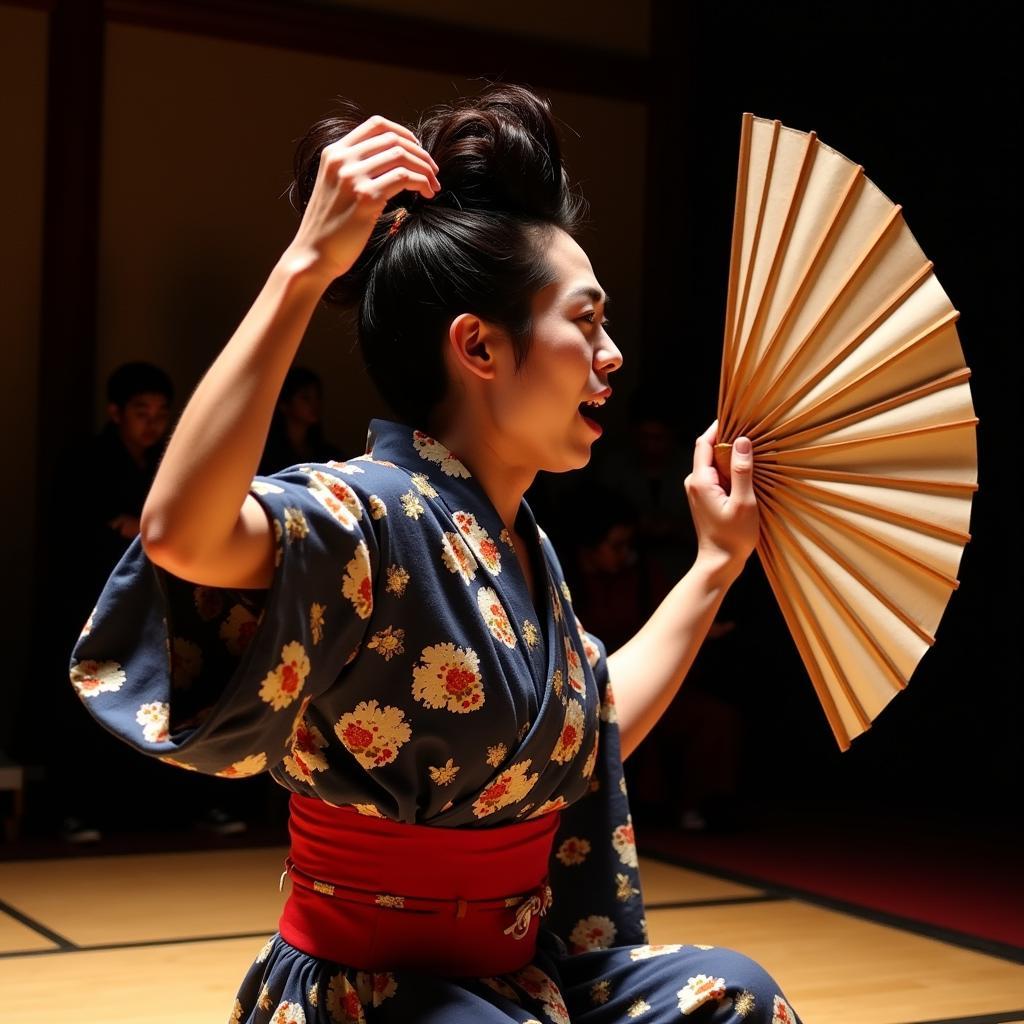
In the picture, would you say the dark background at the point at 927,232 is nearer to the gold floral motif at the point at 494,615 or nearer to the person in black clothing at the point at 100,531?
the person in black clothing at the point at 100,531

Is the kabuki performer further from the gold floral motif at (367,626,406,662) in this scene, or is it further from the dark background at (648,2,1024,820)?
the dark background at (648,2,1024,820)

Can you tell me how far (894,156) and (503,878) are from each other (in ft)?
15.4

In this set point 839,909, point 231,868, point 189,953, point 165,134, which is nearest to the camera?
point 189,953

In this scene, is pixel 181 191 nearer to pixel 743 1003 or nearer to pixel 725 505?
pixel 725 505

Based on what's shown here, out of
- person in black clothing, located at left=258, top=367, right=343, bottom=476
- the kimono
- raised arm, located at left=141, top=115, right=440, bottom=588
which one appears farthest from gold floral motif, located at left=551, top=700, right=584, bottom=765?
person in black clothing, located at left=258, top=367, right=343, bottom=476

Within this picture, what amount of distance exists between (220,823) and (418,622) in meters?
3.54

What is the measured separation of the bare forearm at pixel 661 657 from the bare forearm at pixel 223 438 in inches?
30.3

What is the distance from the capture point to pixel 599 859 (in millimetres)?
1858

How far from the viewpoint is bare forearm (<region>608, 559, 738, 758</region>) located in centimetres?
192

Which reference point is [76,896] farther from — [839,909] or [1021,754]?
[1021,754]

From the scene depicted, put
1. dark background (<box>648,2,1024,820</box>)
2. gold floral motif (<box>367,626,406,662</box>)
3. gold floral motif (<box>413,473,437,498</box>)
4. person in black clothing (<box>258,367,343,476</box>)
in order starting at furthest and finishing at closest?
1. dark background (<box>648,2,1024,820</box>)
2. person in black clothing (<box>258,367,343,476</box>)
3. gold floral motif (<box>413,473,437,498</box>)
4. gold floral motif (<box>367,626,406,662</box>)

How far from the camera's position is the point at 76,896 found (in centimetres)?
389

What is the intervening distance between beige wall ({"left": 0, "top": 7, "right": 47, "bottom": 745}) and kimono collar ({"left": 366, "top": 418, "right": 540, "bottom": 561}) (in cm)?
394

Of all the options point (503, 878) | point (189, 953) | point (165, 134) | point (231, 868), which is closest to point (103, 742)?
point (231, 868)
